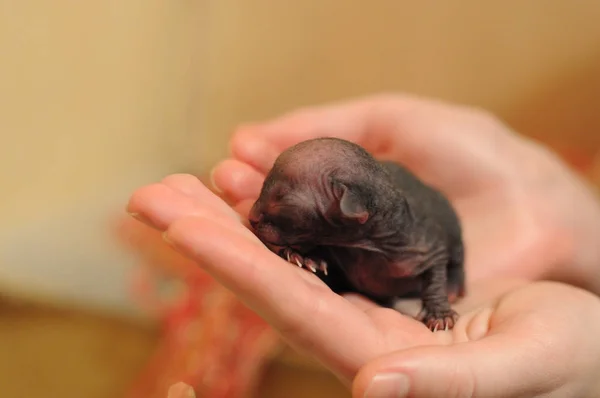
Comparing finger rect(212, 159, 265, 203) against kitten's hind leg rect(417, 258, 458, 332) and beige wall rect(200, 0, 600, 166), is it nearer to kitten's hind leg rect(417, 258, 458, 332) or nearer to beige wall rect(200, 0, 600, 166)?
kitten's hind leg rect(417, 258, 458, 332)

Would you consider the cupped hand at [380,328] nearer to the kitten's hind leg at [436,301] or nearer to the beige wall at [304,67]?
the kitten's hind leg at [436,301]

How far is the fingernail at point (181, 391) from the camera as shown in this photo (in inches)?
48.5

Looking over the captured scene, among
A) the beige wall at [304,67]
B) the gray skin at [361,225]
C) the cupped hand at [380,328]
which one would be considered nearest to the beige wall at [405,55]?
the beige wall at [304,67]

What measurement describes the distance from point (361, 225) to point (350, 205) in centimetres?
11

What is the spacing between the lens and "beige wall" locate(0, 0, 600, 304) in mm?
2482

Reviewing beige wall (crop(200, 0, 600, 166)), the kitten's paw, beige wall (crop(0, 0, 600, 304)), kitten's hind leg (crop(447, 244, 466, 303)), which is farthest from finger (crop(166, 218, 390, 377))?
beige wall (crop(200, 0, 600, 166))

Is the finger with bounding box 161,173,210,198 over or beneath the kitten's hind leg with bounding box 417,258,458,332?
over

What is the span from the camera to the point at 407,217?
4.36 feet

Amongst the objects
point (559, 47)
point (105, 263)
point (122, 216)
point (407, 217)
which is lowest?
point (105, 263)

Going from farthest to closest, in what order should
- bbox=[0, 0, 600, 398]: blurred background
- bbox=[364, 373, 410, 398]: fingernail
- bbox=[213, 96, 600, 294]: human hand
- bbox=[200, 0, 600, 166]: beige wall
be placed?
1. bbox=[200, 0, 600, 166]: beige wall
2. bbox=[213, 96, 600, 294]: human hand
3. bbox=[0, 0, 600, 398]: blurred background
4. bbox=[364, 373, 410, 398]: fingernail

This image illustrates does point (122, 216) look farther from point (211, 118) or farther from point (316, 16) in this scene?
point (316, 16)

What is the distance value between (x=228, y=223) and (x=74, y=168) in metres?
1.51

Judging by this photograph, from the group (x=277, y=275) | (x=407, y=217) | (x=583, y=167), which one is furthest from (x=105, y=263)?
(x=583, y=167)

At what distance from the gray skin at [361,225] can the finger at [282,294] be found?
0.47 ft
